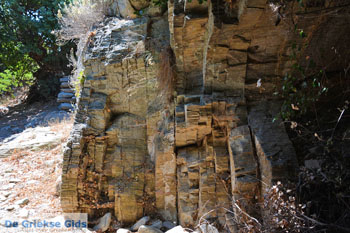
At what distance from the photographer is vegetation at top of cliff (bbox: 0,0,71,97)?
1244 centimetres

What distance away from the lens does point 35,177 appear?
7.66 meters

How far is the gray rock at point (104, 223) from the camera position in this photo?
520 centimetres

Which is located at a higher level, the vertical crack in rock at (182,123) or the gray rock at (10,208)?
the vertical crack in rock at (182,123)

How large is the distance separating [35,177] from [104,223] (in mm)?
3611

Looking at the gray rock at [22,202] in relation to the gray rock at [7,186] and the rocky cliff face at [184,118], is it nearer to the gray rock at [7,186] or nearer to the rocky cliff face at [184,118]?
the gray rock at [7,186]

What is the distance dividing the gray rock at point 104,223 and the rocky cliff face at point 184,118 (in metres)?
0.18

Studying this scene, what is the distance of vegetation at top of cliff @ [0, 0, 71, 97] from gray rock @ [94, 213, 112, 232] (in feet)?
31.9

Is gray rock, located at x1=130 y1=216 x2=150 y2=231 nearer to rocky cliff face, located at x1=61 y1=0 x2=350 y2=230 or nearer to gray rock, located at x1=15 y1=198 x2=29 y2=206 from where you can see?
rocky cliff face, located at x1=61 y1=0 x2=350 y2=230

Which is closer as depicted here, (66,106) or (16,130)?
(16,130)

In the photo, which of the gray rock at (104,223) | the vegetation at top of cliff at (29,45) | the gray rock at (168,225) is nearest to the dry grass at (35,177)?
the gray rock at (104,223)

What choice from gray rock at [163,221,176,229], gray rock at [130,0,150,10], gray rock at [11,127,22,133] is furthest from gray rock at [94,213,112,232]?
gray rock at [11,127,22,133]

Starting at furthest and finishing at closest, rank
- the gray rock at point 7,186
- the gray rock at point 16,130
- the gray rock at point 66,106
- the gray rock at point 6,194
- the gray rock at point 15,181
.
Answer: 1. the gray rock at point 66,106
2. the gray rock at point 16,130
3. the gray rock at point 15,181
4. the gray rock at point 7,186
5. the gray rock at point 6,194

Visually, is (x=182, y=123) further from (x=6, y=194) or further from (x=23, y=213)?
(x=6, y=194)

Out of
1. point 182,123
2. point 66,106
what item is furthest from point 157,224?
point 66,106
